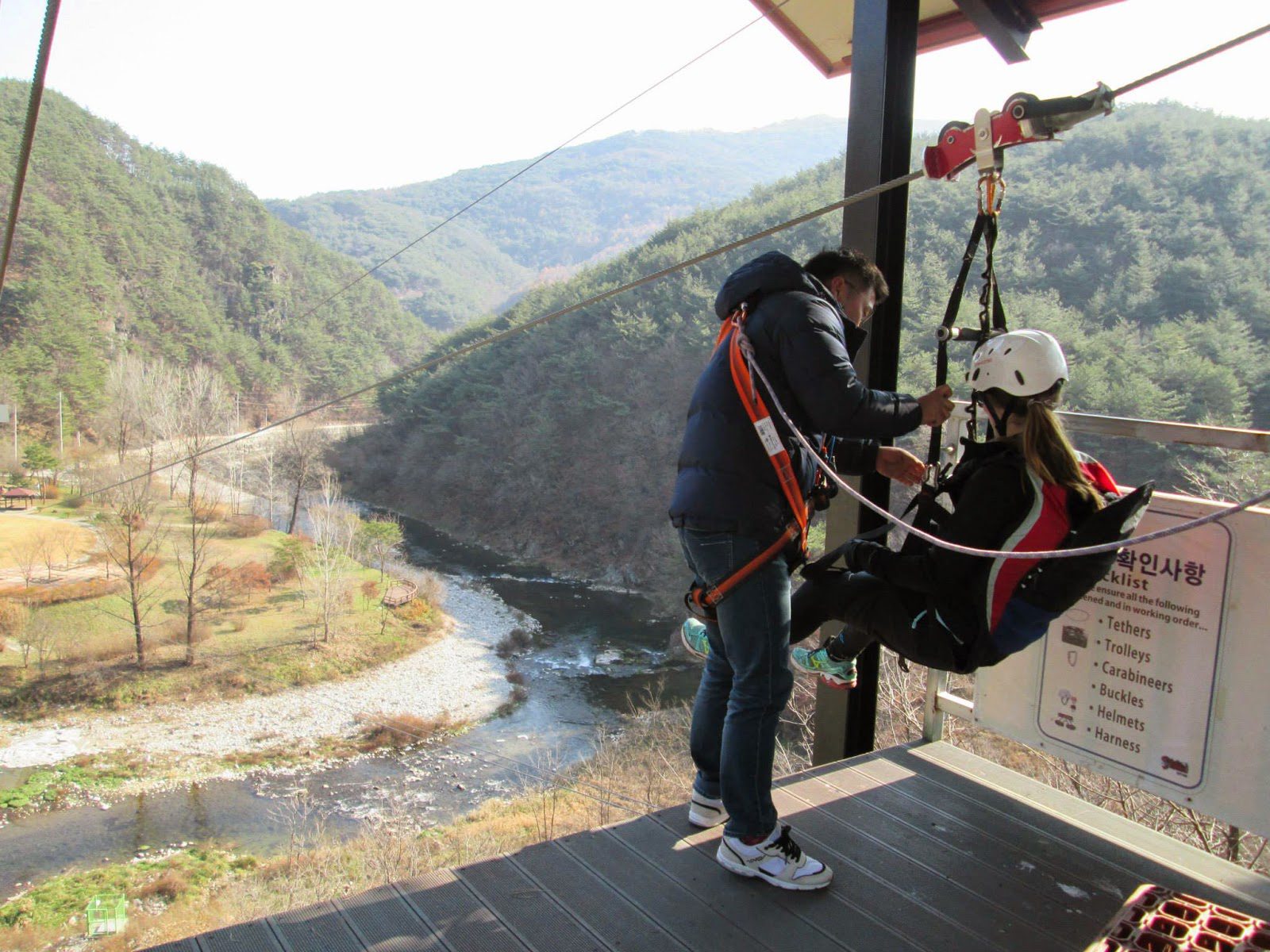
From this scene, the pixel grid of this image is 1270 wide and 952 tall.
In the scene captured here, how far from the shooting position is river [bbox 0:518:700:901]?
17.5m

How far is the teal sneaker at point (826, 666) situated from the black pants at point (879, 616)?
0.12 meters

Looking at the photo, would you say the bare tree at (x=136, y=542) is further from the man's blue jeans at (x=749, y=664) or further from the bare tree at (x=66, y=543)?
the man's blue jeans at (x=749, y=664)

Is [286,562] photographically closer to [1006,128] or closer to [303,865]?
[303,865]

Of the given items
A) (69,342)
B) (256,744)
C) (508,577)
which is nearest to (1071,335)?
(508,577)

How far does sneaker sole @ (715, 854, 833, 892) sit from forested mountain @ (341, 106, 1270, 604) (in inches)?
987

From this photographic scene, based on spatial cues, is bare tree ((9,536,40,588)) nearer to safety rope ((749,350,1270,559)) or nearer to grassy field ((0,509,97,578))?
grassy field ((0,509,97,578))

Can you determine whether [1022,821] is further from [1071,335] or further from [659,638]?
[1071,335]

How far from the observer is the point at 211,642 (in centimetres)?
2505

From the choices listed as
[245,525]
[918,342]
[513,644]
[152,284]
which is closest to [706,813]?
[513,644]

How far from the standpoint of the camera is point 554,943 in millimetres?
1359

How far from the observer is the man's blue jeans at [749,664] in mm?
1451

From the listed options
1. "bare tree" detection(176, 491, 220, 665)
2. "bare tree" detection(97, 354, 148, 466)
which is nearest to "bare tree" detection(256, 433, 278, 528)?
"bare tree" detection(176, 491, 220, 665)

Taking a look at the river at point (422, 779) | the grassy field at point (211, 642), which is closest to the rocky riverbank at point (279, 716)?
the grassy field at point (211, 642)

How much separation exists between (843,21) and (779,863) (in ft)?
7.08
